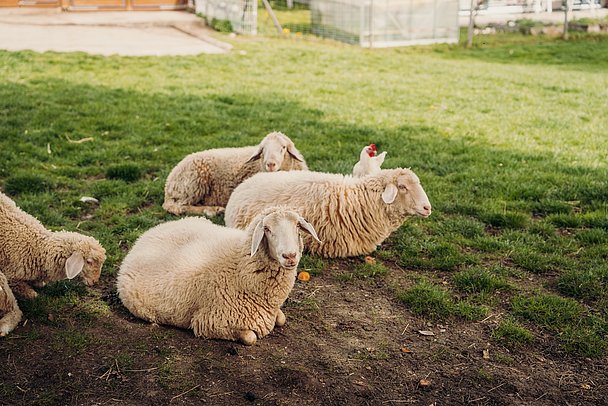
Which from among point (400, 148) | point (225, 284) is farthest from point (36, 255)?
point (400, 148)

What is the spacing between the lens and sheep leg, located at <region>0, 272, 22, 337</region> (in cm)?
465

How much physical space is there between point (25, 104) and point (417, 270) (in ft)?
24.0

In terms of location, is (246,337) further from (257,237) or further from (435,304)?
(435,304)

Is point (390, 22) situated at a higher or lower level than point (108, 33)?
higher

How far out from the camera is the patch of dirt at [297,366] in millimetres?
4168

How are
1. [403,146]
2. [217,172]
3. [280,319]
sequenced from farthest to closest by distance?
[403,146] < [217,172] < [280,319]

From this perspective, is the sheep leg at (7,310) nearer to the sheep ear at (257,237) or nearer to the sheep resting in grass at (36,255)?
the sheep resting in grass at (36,255)

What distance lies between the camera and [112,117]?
10.5 meters

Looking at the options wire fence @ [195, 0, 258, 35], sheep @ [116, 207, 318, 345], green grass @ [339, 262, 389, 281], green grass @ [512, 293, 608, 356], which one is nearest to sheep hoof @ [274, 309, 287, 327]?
sheep @ [116, 207, 318, 345]

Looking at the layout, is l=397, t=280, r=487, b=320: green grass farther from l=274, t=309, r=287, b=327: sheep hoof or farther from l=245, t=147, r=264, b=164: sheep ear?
l=245, t=147, r=264, b=164: sheep ear

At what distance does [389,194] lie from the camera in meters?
5.97

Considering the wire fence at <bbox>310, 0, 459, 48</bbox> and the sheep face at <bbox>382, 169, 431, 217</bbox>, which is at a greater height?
the wire fence at <bbox>310, 0, 459, 48</bbox>

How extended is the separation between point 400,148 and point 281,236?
519 cm

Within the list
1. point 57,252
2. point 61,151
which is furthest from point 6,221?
point 61,151
